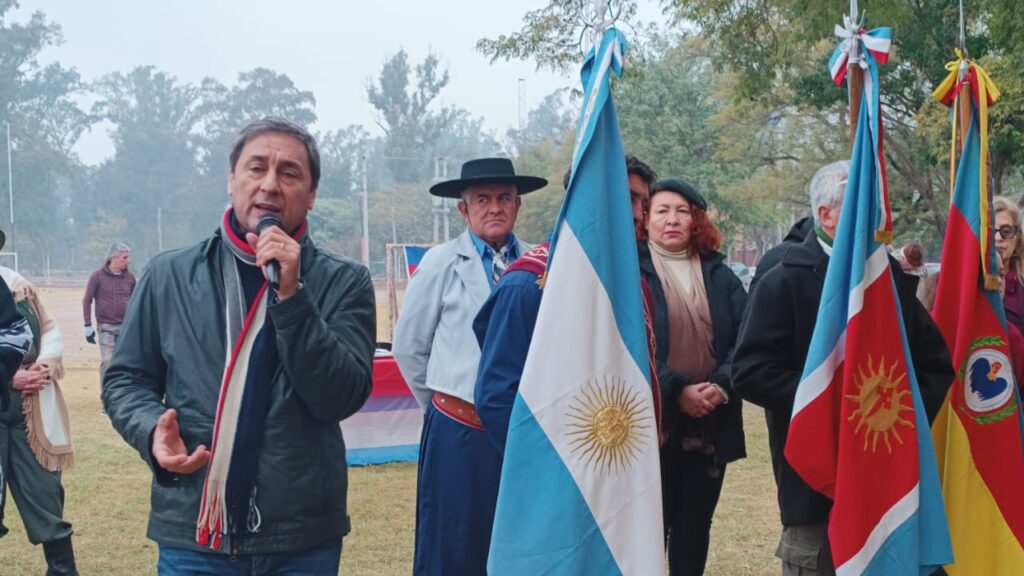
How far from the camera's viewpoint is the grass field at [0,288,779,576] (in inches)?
268

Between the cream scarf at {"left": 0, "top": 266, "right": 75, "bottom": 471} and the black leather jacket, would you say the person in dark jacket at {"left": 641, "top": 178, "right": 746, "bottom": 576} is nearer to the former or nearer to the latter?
the black leather jacket

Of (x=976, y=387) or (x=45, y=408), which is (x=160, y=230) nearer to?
(x=45, y=408)

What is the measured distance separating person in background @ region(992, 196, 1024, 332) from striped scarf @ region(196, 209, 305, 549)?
12.4ft

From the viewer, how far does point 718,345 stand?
15.6 ft

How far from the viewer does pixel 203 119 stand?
7556cm

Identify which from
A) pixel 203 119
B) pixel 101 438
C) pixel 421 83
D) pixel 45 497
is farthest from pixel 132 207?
pixel 45 497

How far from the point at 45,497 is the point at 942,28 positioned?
1272 centimetres

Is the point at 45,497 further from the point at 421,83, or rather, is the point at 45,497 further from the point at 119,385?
the point at 421,83

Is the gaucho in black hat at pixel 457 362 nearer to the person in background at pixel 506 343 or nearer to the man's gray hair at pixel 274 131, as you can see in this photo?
the person in background at pixel 506 343

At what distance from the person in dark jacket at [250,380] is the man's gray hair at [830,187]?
1.73 meters

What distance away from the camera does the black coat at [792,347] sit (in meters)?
3.63

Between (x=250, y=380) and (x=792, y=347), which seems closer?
(x=250, y=380)

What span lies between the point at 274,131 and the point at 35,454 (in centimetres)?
400

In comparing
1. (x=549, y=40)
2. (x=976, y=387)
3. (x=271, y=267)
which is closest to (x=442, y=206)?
(x=549, y=40)
